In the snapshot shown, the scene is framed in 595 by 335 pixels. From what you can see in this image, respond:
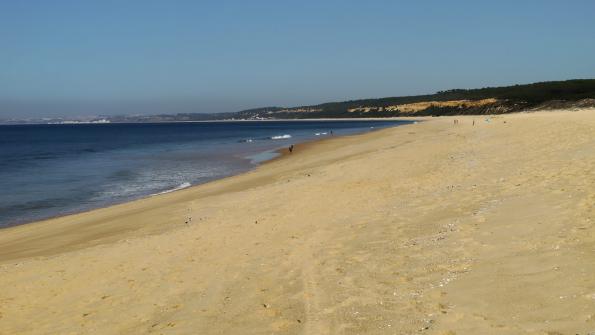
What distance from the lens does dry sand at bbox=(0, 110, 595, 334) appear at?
4.84 m

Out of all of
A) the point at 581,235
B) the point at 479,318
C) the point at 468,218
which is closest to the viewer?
the point at 479,318

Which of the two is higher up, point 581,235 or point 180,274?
point 581,235

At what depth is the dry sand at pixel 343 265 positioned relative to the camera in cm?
484

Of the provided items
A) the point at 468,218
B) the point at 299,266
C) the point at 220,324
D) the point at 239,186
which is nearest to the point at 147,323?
the point at 220,324

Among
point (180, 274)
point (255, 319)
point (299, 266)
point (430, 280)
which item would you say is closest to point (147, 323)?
point (255, 319)

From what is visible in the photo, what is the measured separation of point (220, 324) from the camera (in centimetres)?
531

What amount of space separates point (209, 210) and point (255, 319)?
8.22 m

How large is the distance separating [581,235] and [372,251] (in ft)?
8.70

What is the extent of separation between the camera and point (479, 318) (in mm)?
4461

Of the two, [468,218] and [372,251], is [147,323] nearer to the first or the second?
[372,251]

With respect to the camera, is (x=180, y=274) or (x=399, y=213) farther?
(x=399, y=213)

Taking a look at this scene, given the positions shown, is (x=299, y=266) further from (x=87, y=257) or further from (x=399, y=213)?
(x=87, y=257)

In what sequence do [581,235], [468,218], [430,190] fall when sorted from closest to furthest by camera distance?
[581,235], [468,218], [430,190]

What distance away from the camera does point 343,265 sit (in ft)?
22.5
